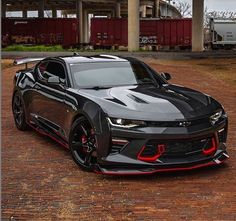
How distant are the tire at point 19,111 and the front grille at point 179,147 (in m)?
3.71

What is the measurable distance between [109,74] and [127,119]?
1.63 meters

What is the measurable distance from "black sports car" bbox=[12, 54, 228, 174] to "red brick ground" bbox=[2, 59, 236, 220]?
193 mm

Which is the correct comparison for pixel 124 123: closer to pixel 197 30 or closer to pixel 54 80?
pixel 54 80

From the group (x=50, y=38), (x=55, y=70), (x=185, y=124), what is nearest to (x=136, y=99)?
(x=185, y=124)

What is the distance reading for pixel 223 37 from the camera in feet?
178

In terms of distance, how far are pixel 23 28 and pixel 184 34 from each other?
56.3 ft

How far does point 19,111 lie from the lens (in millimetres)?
9117

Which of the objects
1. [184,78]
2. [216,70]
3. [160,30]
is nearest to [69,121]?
[184,78]

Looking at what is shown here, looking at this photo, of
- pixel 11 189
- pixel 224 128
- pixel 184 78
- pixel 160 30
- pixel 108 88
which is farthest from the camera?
pixel 160 30

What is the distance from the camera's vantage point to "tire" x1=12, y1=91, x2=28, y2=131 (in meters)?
8.88

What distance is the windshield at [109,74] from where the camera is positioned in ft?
23.4

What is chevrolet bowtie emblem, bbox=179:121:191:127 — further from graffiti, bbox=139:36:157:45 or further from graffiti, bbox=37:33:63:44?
graffiti, bbox=37:33:63:44

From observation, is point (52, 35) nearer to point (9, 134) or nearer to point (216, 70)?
point (216, 70)

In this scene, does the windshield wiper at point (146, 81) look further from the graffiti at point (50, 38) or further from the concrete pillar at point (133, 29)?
the graffiti at point (50, 38)
